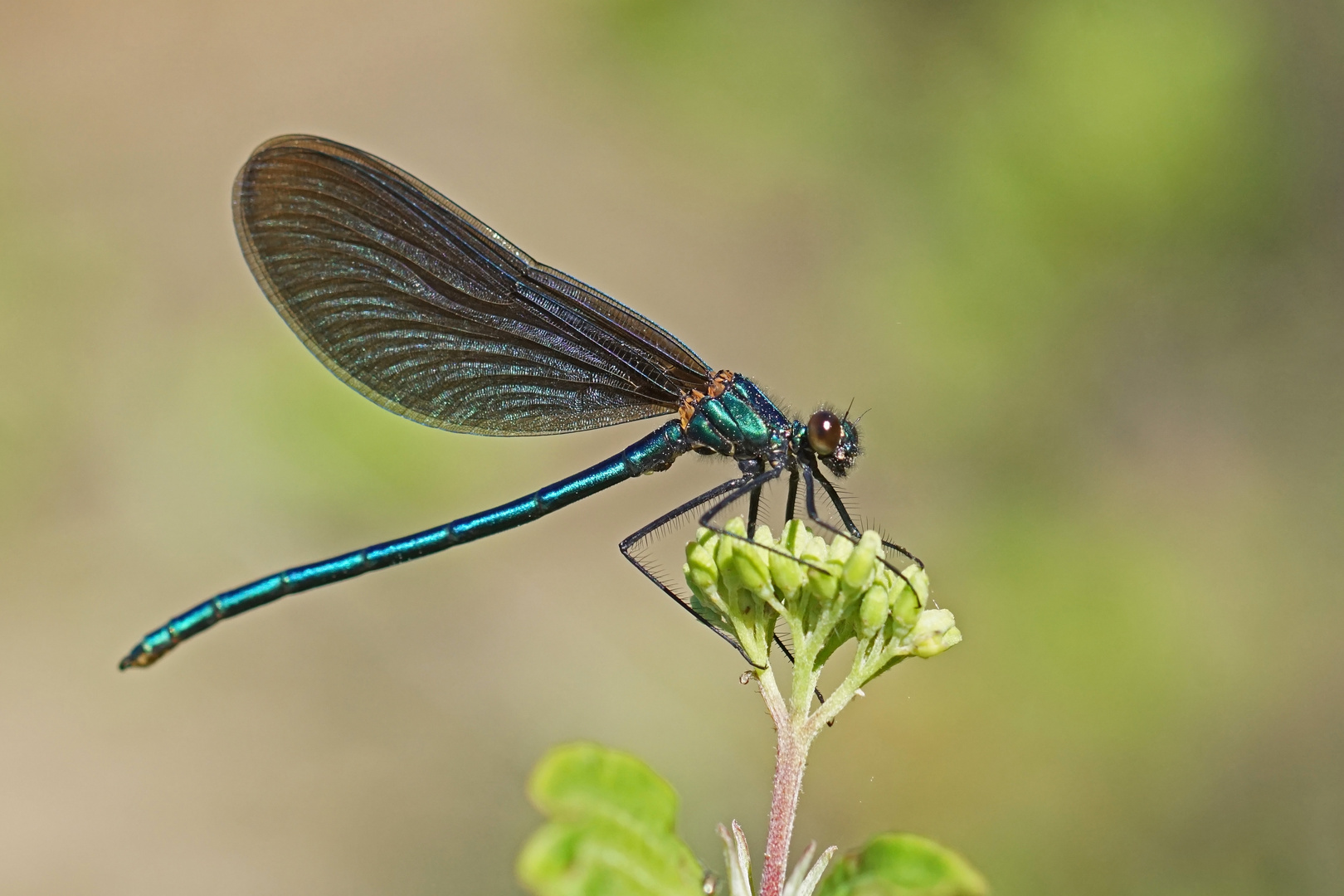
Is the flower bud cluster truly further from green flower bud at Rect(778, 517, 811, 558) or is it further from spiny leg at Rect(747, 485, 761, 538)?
spiny leg at Rect(747, 485, 761, 538)

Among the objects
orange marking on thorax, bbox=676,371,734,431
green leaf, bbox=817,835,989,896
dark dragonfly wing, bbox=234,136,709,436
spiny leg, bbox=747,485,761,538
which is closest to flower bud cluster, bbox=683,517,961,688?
green leaf, bbox=817,835,989,896

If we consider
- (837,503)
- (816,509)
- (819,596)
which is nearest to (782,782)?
(819,596)

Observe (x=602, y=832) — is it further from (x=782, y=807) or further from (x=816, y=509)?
(x=816, y=509)

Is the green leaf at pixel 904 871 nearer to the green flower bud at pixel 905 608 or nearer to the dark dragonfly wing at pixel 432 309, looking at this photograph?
the green flower bud at pixel 905 608

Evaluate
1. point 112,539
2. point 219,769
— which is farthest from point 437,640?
point 112,539

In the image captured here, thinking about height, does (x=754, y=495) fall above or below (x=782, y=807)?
above

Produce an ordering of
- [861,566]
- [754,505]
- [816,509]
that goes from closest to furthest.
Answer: [861,566], [816,509], [754,505]

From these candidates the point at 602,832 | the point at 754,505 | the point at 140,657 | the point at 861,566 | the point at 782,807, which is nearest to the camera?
the point at 602,832
